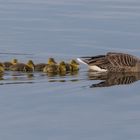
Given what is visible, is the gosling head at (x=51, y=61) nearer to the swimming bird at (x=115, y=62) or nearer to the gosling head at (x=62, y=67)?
the gosling head at (x=62, y=67)

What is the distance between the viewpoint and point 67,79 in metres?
14.1

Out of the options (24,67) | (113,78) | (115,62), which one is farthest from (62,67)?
(115,62)

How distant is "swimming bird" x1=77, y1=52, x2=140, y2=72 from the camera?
603 inches

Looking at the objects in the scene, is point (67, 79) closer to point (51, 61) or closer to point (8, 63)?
point (51, 61)

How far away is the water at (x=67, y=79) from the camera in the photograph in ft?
34.9

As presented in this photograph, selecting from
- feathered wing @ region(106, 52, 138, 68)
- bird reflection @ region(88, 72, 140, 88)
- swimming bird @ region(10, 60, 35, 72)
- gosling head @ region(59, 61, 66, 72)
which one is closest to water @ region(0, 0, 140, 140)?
bird reflection @ region(88, 72, 140, 88)

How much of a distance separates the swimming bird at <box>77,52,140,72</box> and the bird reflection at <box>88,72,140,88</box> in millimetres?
213

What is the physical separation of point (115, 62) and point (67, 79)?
65.6 inches

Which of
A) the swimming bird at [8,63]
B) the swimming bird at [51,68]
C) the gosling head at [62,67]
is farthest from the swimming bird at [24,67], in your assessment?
the gosling head at [62,67]

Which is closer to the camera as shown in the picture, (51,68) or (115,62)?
(51,68)

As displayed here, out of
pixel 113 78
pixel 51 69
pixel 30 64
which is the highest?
pixel 30 64

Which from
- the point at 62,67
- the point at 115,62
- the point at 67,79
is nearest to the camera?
the point at 67,79

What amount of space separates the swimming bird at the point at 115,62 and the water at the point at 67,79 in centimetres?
34

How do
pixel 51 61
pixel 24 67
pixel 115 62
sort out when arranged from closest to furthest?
pixel 24 67, pixel 51 61, pixel 115 62
